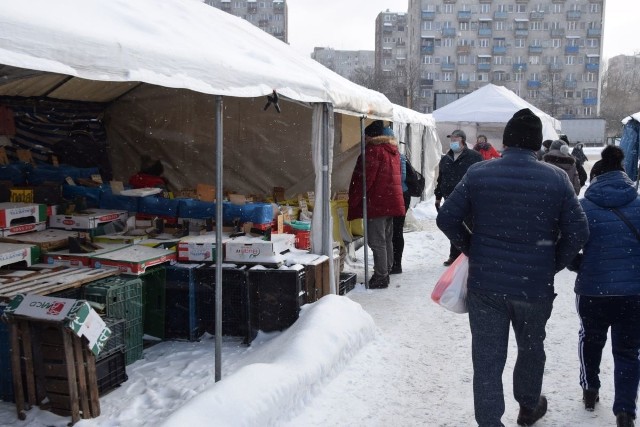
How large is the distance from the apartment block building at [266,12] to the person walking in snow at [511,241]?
101 m

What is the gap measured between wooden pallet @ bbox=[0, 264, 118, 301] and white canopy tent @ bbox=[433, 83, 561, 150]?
1459cm

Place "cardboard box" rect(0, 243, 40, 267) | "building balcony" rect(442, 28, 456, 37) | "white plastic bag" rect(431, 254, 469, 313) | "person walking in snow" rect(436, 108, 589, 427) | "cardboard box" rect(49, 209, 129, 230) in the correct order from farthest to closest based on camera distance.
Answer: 1. "building balcony" rect(442, 28, 456, 37)
2. "cardboard box" rect(49, 209, 129, 230)
3. "cardboard box" rect(0, 243, 40, 267)
4. "white plastic bag" rect(431, 254, 469, 313)
5. "person walking in snow" rect(436, 108, 589, 427)

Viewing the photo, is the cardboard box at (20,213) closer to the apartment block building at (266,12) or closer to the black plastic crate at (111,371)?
the black plastic crate at (111,371)

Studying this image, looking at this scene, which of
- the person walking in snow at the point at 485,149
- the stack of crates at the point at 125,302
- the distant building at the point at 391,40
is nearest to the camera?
the stack of crates at the point at 125,302

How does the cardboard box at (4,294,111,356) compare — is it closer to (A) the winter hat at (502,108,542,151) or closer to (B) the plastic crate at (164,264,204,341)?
(B) the plastic crate at (164,264,204,341)

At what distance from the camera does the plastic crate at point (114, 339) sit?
4.73 meters

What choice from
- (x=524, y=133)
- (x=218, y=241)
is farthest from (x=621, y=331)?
(x=218, y=241)

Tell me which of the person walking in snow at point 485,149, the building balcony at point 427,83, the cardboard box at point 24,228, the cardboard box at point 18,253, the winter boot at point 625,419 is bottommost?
the winter boot at point 625,419

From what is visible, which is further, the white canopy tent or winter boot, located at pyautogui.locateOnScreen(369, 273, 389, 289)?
the white canopy tent

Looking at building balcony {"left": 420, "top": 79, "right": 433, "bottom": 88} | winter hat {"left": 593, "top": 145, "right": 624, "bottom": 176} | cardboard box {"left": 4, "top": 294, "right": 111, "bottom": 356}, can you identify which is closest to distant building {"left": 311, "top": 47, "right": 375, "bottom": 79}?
building balcony {"left": 420, "top": 79, "right": 433, "bottom": 88}

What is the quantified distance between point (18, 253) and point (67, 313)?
1.45 metres

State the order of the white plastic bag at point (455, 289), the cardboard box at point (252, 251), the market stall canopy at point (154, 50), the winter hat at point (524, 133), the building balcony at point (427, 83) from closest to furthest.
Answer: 1. the market stall canopy at point (154, 50)
2. the winter hat at point (524, 133)
3. the white plastic bag at point (455, 289)
4. the cardboard box at point (252, 251)
5. the building balcony at point (427, 83)

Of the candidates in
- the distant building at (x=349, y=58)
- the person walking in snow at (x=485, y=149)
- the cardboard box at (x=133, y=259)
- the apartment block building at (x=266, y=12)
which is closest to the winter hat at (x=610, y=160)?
the cardboard box at (x=133, y=259)

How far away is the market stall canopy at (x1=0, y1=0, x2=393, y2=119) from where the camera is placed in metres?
3.16
